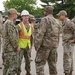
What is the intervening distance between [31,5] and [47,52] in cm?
10499

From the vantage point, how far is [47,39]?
27.9 feet

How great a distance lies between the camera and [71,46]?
30.0ft

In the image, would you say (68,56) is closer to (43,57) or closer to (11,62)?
(43,57)

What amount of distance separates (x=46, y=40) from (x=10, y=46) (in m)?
1.02

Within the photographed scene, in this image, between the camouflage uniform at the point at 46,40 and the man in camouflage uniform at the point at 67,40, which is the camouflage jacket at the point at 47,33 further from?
the man in camouflage uniform at the point at 67,40

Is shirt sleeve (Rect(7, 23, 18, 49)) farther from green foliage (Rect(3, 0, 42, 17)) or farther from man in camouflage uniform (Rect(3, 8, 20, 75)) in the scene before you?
green foliage (Rect(3, 0, 42, 17))

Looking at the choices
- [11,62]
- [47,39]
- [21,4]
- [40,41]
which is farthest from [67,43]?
[21,4]

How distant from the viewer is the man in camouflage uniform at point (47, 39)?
8.44m

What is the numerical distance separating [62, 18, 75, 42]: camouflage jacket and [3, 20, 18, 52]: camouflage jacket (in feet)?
5.40

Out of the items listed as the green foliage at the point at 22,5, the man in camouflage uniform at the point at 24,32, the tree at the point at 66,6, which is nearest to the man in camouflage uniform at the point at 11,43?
the man in camouflage uniform at the point at 24,32

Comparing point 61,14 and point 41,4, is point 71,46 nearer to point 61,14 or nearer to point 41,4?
point 61,14

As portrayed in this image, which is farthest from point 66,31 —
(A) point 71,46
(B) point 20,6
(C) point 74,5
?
Result: (B) point 20,6

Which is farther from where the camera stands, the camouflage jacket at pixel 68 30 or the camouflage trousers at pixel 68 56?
the camouflage trousers at pixel 68 56

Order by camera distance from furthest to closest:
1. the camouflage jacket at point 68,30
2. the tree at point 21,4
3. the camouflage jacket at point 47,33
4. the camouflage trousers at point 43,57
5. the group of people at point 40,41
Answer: the tree at point 21,4, the camouflage jacket at point 68,30, the camouflage trousers at point 43,57, the camouflage jacket at point 47,33, the group of people at point 40,41
